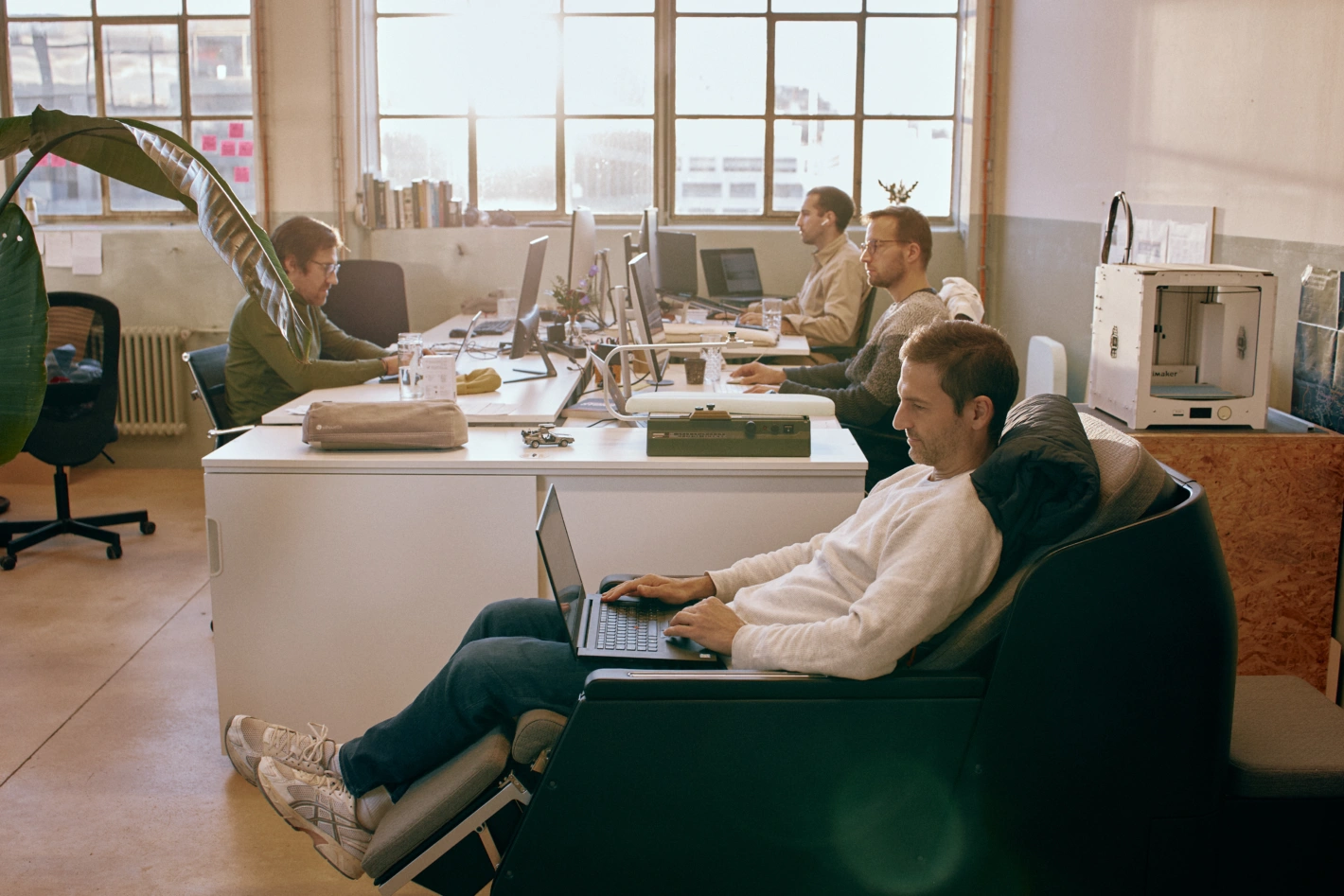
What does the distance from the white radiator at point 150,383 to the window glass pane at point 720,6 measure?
3.24 m

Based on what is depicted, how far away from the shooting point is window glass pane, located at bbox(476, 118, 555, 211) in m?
6.70

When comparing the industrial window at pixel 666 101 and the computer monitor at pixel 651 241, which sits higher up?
the industrial window at pixel 666 101

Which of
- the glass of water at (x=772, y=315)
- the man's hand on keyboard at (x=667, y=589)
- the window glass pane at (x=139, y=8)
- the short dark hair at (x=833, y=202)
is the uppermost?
the window glass pane at (x=139, y=8)

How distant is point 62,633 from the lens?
3945 millimetres

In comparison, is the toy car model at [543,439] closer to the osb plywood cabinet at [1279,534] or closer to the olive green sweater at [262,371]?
the olive green sweater at [262,371]

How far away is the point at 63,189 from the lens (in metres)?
6.41

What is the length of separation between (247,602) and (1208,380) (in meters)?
2.43

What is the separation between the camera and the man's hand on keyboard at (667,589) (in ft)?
7.84

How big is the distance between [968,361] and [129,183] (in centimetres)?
146

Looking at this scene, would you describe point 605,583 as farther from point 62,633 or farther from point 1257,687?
point 62,633

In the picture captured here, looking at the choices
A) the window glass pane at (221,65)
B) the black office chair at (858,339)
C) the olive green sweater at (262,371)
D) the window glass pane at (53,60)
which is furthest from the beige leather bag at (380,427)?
the window glass pane at (53,60)

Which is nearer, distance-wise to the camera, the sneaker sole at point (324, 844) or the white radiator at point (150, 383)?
the sneaker sole at point (324, 844)

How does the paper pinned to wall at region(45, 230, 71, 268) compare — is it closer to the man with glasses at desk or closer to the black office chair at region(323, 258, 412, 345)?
the black office chair at region(323, 258, 412, 345)

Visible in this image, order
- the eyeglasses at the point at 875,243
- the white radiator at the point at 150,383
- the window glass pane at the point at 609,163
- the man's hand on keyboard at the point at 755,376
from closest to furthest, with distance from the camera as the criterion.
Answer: the eyeglasses at the point at 875,243 < the man's hand on keyboard at the point at 755,376 < the white radiator at the point at 150,383 < the window glass pane at the point at 609,163
